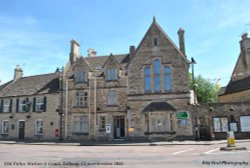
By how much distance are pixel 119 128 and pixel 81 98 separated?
19.1ft

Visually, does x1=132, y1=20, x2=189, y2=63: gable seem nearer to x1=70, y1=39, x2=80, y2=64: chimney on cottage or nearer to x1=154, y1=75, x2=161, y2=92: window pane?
x1=154, y1=75, x2=161, y2=92: window pane

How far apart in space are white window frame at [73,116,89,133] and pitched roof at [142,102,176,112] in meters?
7.30

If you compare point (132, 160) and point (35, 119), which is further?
point (35, 119)

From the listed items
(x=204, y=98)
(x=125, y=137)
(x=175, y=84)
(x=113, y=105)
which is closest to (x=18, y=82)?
(x=113, y=105)

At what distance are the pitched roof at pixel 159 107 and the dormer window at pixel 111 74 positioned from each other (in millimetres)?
5228

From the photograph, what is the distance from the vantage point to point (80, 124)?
28.0 meters

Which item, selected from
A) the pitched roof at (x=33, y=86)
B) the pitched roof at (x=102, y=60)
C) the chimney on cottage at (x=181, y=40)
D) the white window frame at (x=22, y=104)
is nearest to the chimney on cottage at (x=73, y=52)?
the pitched roof at (x=102, y=60)

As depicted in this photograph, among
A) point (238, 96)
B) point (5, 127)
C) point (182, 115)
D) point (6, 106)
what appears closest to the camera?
point (182, 115)

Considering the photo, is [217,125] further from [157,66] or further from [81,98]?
[81,98]

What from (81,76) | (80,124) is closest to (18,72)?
(81,76)

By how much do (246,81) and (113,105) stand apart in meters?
18.6

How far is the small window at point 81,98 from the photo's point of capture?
28.3 m

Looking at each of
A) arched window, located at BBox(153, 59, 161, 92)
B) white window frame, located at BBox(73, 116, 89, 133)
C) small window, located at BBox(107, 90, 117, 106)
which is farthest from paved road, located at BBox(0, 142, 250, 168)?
white window frame, located at BBox(73, 116, 89, 133)

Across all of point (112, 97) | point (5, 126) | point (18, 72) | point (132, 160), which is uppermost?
point (18, 72)
